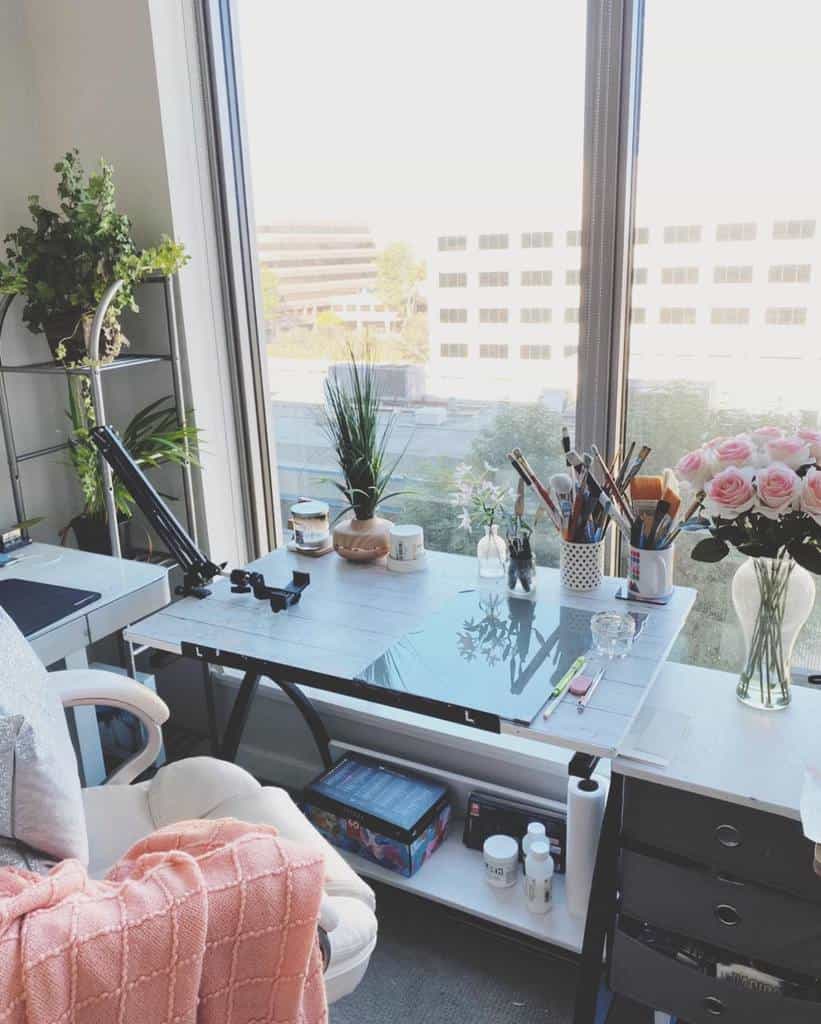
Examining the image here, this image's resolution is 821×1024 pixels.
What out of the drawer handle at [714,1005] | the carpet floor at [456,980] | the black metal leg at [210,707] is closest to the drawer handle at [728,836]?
the drawer handle at [714,1005]

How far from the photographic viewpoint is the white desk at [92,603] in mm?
1661

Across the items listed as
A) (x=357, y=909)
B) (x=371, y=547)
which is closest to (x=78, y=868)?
(x=357, y=909)

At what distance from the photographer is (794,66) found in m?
1.53

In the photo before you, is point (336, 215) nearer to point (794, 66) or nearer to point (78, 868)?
point (794, 66)

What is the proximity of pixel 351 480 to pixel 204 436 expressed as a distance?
0.59m

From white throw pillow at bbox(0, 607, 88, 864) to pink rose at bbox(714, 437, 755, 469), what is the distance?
1005mm

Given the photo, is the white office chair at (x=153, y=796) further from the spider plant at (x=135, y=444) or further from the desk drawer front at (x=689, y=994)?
the spider plant at (x=135, y=444)

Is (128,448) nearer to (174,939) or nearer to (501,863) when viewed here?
(501,863)

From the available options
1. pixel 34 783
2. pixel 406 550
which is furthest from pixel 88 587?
pixel 34 783

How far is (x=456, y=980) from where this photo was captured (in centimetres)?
173

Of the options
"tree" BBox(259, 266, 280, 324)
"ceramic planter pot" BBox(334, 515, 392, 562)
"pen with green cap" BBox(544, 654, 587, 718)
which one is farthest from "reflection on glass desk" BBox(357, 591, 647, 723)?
"tree" BBox(259, 266, 280, 324)

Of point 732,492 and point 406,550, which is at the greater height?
point 732,492

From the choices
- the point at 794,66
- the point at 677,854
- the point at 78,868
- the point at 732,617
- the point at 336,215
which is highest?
the point at 794,66

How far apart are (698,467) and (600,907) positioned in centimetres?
70
